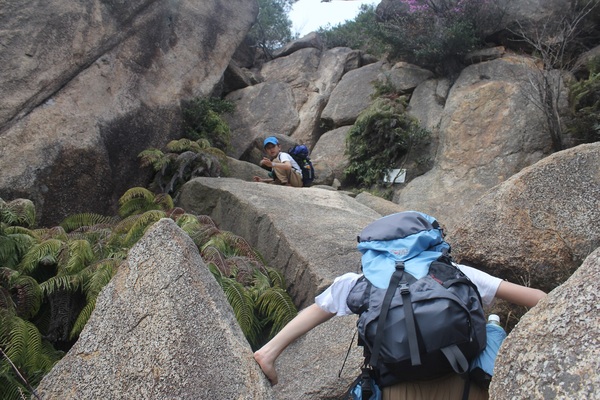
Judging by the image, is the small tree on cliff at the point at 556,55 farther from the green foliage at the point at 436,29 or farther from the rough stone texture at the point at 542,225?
the rough stone texture at the point at 542,225

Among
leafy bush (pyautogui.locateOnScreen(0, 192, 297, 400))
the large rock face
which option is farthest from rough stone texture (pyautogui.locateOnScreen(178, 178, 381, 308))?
the large rock face

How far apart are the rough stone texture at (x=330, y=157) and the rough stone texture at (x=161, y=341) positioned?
31.5ft

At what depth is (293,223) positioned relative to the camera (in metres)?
7.04

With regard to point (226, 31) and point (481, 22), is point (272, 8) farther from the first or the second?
point (481, 22)

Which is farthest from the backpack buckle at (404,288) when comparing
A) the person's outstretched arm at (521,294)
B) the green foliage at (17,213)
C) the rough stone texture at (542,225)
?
the green foliage at (17,213)

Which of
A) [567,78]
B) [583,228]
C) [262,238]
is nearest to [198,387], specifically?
[583,228]

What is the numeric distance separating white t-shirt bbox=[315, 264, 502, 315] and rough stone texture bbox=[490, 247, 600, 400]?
57cm

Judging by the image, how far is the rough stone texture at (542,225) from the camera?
191 inches

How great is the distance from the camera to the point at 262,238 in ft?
23.8

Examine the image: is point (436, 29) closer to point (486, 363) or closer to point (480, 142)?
point (480, 142)

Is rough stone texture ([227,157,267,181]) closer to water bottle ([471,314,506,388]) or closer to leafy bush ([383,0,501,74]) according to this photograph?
leafy bush ([383,0,501,74])

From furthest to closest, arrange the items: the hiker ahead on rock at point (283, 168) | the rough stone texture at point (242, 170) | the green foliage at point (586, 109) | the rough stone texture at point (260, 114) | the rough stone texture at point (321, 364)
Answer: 1. the rough stone texture at point (260, 114)
2. the rough stone texture at point (242, 170)
3. the hiker ahead on rock at point (283, 168)
4. the green foliage at point (586, 109)
5. the rough stone texture at point (321, 364)

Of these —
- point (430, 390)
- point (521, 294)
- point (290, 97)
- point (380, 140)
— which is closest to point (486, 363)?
point (430, 390)

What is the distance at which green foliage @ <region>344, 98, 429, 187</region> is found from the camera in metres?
12.7
